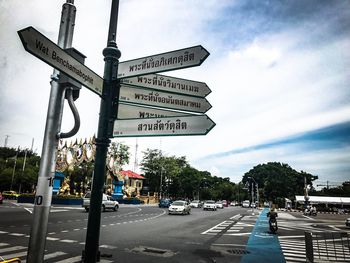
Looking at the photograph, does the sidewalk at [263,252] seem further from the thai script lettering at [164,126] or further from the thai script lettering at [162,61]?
the thai script lettering at [162,61]

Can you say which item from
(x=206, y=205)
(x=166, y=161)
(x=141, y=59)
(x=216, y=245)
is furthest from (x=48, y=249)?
(x=166, y=161)

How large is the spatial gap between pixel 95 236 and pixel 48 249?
6.72m

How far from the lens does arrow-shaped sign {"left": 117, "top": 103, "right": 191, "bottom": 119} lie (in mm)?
4129

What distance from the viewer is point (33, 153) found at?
97562mm

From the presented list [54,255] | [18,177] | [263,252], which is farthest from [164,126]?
[18,177]

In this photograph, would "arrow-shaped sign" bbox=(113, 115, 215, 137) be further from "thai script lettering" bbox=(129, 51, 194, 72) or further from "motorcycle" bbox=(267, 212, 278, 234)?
"motorcycle" bbox=(267, 212, 278, 234)

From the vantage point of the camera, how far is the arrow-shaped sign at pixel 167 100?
4.30 metres

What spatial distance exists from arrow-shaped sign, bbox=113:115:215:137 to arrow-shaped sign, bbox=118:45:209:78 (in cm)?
76

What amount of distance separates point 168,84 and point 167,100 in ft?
0.95

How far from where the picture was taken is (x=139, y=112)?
14.0ft

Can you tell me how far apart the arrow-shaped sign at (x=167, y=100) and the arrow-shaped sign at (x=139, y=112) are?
103 millimetres

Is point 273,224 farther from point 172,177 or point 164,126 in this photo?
point 172,177

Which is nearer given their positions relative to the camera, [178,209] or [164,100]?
[164,100]

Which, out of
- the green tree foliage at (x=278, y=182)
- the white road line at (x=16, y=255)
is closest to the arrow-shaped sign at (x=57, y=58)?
the white road line at (x=16, y=255)
